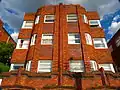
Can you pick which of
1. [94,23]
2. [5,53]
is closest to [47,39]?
[5,53]

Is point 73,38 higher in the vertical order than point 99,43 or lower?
higher

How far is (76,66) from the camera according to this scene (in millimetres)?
18516

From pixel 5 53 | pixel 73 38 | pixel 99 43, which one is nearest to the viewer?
pixel 73 38

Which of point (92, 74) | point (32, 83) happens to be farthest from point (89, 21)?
point (32, 83)

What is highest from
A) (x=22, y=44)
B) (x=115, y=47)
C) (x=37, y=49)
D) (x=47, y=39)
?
(x=115, y=47)

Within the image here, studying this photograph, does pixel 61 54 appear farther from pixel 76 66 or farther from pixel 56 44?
pixel 76 66

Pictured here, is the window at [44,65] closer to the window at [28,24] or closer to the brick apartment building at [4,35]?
the window at [28,24]

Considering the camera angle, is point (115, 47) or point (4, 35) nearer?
point (115, 47)

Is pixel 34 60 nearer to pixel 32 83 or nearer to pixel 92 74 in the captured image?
pixel 32 83

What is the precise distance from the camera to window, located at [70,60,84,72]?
18188mm

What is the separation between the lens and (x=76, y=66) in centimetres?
1852

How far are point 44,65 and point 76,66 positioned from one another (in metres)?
3.46

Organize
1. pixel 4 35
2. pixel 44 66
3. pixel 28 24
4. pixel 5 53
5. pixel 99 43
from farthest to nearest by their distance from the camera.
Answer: pixel 4 35 → pixel 28 24 → pixel 5 53 → pixel 99 43 → pixel 44 66

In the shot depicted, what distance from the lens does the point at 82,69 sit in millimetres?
18141
